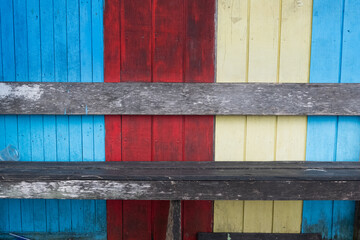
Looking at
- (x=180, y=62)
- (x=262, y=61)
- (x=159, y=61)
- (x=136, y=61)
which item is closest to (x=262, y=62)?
(x=262, y=61)

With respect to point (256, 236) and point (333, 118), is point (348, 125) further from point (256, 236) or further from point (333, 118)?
point (256, 236)

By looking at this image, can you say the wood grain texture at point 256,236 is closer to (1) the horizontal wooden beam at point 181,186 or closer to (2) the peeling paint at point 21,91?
(1) the horizontal wooden beam at point 181,186

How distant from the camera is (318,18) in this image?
1852 millimetres

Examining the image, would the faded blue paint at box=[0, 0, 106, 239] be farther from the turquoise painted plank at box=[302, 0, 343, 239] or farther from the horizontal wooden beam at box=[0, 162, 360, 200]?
the turquoise painted plank at box=[302, 0, 343, 239]

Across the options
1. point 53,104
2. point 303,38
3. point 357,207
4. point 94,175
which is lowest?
point 357,207

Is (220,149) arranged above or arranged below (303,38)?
below

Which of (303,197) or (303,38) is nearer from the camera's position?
(303,197)

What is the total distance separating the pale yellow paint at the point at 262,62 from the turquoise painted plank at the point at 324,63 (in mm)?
50

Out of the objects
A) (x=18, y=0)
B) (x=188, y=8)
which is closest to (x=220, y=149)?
(x=188, y=8)

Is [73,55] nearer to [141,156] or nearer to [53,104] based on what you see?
[53,104]

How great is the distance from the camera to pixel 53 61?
187 centimetres

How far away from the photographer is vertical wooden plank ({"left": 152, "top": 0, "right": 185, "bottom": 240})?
1.86 meters

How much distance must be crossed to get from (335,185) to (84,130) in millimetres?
1666

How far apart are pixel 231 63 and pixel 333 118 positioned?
2.82 feet
